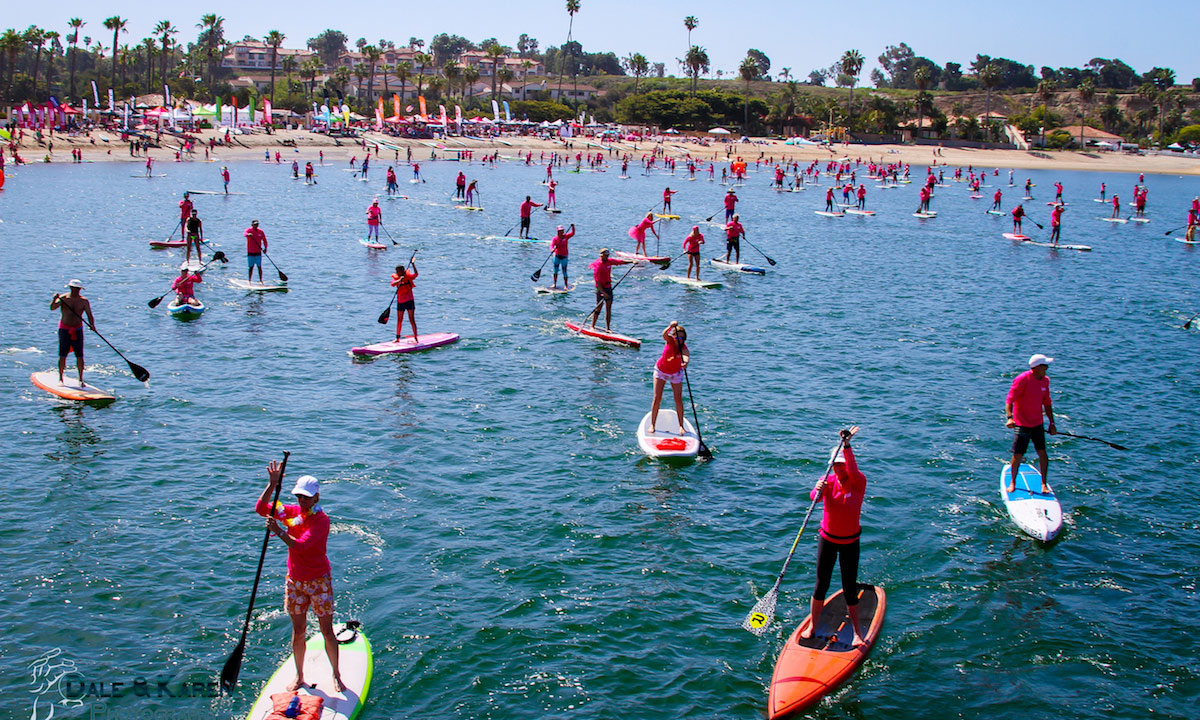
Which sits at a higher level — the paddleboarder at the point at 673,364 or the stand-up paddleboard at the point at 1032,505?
the paddleboarder at the point at 673,364

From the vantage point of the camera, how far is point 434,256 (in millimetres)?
38969

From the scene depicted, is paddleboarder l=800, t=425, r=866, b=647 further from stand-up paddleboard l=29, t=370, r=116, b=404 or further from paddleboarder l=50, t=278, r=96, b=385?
stand-up paddleboard l=29, t=370, r=116, b=404

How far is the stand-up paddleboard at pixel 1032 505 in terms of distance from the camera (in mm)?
13750

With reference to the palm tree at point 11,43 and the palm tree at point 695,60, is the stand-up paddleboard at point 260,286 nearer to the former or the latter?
the palm tree at point 11,43

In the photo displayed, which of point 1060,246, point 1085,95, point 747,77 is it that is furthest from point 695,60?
point 1060,246

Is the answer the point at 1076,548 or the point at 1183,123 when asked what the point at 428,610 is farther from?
the point at 1183,123

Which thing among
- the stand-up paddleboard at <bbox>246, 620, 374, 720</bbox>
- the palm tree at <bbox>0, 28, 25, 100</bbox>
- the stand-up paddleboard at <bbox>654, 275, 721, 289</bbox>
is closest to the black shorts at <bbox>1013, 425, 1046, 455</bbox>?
the stand-up paddleboard at <bbox>246, 620, 374, 720</bbox>

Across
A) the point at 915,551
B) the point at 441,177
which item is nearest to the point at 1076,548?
the point at 915,551

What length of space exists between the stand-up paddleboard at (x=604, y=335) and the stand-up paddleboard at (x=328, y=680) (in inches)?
578

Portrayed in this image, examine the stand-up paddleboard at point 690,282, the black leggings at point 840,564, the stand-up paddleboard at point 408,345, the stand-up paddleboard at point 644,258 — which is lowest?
the black leggings at point 840,564

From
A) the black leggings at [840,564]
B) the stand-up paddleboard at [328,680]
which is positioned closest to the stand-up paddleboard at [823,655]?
the black leggings at [840,564]

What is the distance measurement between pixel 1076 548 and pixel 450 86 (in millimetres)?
163673

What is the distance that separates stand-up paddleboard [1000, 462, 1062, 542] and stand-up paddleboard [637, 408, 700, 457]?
5286mm

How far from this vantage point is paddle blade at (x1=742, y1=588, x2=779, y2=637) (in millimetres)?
10868
